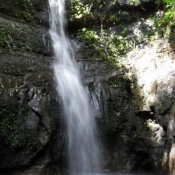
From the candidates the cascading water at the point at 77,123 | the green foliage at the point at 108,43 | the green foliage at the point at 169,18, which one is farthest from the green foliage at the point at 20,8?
the green foliage at the point at 169,18

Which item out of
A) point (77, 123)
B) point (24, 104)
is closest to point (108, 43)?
point (77, 123)

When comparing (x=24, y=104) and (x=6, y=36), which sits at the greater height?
(x=6, y=36)

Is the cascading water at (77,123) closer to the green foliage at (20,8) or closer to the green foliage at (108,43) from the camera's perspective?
the green foliage at (108,43)

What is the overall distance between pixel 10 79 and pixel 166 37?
4.03 meters

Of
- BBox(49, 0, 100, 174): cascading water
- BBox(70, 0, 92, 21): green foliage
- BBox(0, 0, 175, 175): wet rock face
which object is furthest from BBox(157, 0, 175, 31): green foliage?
BBox(49, 0, 100, 174): cascading water

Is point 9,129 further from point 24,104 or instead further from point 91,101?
point 91,101

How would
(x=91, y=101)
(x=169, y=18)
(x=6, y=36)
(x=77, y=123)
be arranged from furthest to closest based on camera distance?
1. (x=169, y=18)
2. (x=91, y=101)
3. (x=6, y=36)
4. (x=77, y=123)

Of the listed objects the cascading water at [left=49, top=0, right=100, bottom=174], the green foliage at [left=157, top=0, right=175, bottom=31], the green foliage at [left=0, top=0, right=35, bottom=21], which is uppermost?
the green foliage at [left=0, top=0, right=35, bottom=21]

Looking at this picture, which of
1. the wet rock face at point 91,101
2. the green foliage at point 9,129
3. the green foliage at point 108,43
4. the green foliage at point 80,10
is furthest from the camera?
the green foliage at point 80,10

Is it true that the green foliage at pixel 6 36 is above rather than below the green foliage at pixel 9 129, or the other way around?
above

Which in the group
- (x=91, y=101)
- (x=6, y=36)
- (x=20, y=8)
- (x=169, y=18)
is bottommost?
(x=91, y=101)

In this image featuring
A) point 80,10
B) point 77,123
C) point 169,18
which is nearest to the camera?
point 77,123

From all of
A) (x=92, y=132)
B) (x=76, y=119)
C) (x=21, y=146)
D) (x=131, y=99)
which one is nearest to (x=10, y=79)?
(x=21, y=146)

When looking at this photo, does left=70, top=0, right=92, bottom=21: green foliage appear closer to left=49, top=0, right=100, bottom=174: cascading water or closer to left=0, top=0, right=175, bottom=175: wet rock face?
left=0, top=0, right=175, bottom=175: wet rock face
